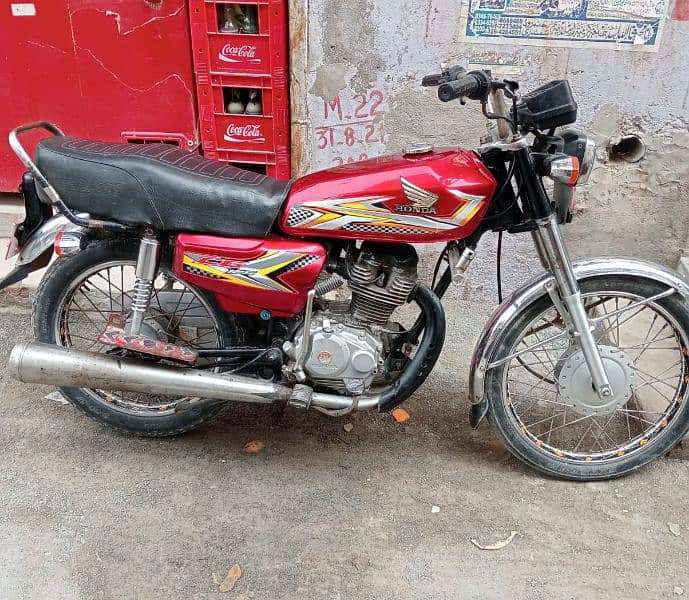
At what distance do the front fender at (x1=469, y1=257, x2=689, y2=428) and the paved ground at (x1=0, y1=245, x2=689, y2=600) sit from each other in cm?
53

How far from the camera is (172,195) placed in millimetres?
2139

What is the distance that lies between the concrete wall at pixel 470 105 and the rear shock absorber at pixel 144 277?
5.09 ft

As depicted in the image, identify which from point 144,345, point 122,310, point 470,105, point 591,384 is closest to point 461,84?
point 591,384

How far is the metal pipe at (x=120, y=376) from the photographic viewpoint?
2.33 m

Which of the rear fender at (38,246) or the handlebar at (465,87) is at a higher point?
the handlebar at (465,87)

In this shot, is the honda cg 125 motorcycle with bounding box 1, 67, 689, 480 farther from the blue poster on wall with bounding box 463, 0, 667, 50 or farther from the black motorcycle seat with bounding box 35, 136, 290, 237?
the blue poster on wall with bounding box 463, 0, 667, 50

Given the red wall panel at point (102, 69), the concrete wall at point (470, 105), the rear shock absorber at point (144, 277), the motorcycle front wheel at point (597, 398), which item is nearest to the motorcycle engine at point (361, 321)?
the motorcycle front wheel at point (597, 398)

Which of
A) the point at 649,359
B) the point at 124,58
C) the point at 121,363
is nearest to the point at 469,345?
the point at 649,359

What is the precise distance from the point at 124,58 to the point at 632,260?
10.2 ft

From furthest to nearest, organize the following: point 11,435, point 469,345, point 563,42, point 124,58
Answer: point 124,58
point 469,345
point 563,42
point 11,435

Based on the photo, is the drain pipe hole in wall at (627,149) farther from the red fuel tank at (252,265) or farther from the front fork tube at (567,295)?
the red fuel tank at (252,265)

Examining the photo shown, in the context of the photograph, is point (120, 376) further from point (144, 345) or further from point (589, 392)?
point (589, 392)

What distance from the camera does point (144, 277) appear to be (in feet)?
7.47

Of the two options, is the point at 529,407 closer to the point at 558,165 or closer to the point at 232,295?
the point at 558,165
